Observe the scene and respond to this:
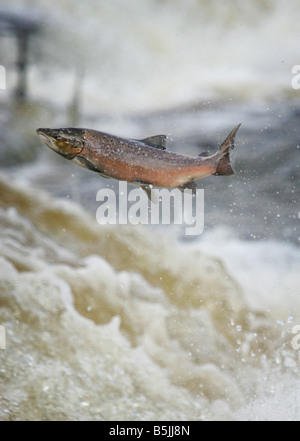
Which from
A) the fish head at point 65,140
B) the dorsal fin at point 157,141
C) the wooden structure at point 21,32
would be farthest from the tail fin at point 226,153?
the wooden structure at point 21,32

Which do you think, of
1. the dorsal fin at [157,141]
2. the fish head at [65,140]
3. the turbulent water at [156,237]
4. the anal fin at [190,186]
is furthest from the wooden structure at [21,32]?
the anal fin at [190,186]

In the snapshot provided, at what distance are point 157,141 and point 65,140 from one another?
0.77 feet

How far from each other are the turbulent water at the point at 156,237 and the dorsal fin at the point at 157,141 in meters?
0.02

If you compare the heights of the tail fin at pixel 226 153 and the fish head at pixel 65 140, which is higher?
the fish head at pixel 65 140

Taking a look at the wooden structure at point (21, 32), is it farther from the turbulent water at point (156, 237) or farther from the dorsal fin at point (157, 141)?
the dorsal fin at point (157, 141)

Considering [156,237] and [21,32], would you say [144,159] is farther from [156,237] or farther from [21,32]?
[21,32]

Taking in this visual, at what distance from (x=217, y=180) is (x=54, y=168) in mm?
433

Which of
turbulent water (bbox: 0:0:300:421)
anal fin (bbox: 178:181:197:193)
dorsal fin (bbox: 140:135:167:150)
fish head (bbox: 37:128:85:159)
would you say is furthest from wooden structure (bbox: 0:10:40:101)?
anal fin (bbox: 178:181:197:193)

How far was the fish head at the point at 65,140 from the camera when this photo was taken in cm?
128

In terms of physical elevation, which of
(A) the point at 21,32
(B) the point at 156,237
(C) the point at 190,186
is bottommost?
(B) the point at 156,237

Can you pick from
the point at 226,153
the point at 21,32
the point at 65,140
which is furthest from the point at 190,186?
the point at 21,32

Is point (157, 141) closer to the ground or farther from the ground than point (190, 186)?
farther from the ground

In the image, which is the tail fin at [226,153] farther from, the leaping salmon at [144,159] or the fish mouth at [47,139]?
the fish mouth at [47,139]

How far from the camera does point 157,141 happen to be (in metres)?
1.28
